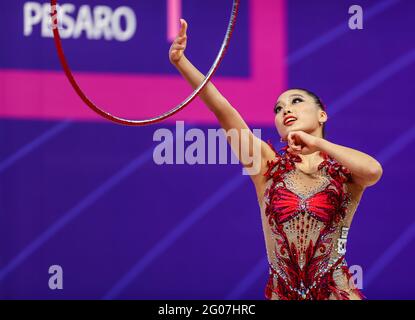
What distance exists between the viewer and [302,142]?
8.80ft

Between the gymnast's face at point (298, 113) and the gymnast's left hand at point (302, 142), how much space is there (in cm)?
22

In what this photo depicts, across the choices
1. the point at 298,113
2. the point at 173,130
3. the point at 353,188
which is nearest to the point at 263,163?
the point at 298,113

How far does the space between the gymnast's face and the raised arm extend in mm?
113

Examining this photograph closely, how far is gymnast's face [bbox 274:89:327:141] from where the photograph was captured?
Result: 2943mm

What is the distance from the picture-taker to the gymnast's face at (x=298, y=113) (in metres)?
2.94

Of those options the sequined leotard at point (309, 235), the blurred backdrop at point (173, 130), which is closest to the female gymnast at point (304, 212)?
the sequined leotard at point (309, 235)

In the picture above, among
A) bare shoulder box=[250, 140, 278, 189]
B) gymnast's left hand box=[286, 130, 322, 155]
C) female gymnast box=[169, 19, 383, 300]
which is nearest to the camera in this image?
gymnast's left hand box=[286, 130, 322, 155]

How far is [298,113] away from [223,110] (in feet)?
0.92

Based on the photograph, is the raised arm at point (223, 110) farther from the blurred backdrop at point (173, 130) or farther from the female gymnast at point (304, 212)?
the blurred backdrop at point (173, 130)

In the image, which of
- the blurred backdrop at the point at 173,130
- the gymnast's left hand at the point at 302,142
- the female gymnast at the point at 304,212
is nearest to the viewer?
the gymnast's left hand at the point at 302,142

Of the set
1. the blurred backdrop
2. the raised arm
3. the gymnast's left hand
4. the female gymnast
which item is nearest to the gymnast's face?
the female gymnast

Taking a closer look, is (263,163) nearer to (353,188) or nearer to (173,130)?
(353,188)

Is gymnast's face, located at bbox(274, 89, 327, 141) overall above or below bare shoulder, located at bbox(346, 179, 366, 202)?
above

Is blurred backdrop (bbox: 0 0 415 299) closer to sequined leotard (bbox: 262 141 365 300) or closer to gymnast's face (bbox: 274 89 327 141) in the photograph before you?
gymnast's face (bbox: 274 89 327 141)
